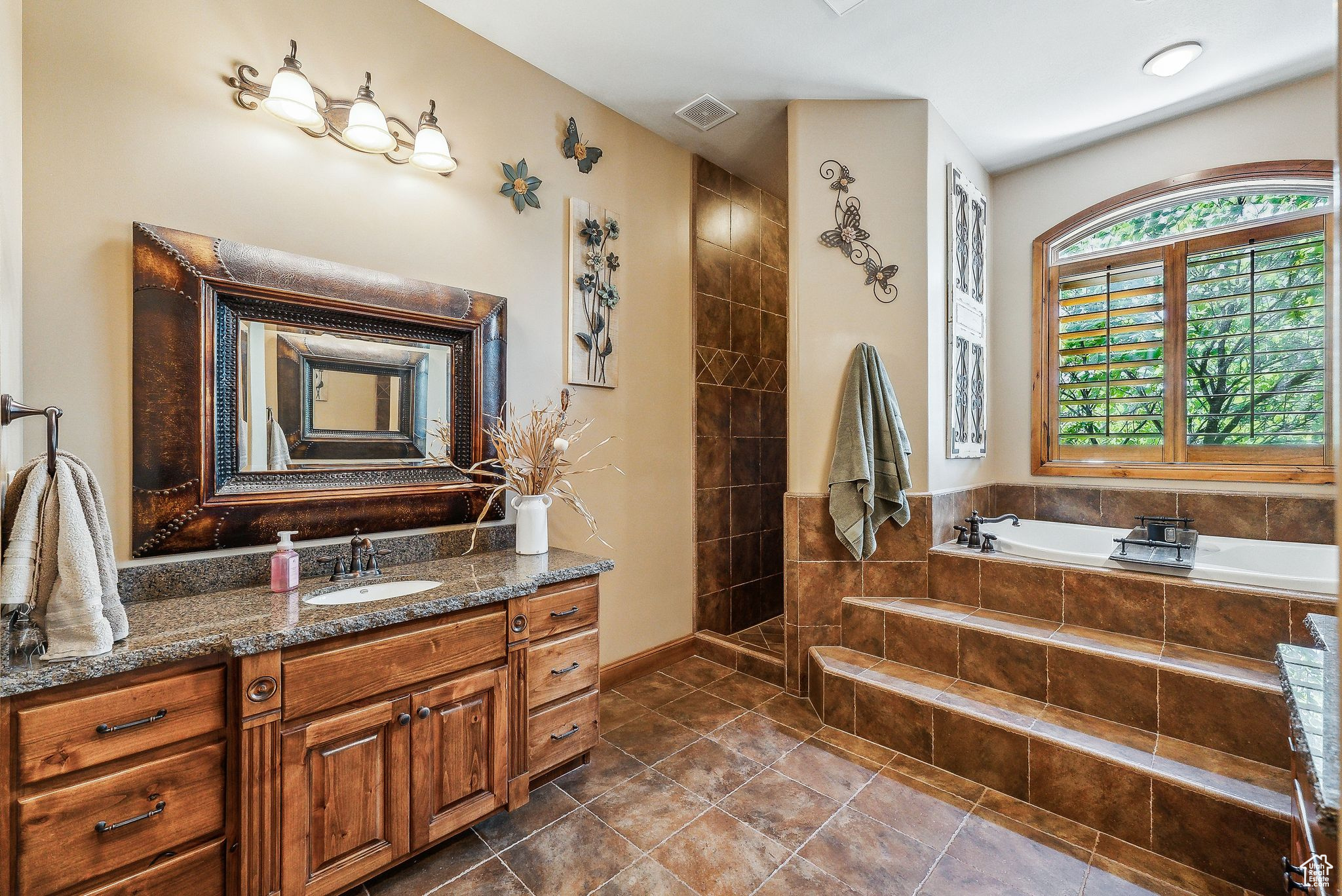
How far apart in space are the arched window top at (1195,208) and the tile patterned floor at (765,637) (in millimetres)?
2881

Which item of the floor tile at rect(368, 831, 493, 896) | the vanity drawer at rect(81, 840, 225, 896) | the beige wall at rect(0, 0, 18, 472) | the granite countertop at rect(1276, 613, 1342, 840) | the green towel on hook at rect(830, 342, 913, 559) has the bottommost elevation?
the floor tile at rect(368, 831, 493, 896)

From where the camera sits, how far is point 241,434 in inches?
66.7

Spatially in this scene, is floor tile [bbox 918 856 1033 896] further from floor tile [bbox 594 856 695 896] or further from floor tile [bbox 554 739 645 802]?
floor tile [bbox 554 739 645 802]

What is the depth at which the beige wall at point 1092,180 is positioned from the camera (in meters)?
2.63

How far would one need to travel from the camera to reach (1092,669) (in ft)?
6.76

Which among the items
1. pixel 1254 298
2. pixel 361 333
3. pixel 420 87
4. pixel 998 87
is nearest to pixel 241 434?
pixel 361 333

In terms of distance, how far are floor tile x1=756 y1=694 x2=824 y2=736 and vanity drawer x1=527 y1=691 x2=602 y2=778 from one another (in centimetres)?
91

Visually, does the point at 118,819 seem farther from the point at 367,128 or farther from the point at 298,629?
the point at 367,128

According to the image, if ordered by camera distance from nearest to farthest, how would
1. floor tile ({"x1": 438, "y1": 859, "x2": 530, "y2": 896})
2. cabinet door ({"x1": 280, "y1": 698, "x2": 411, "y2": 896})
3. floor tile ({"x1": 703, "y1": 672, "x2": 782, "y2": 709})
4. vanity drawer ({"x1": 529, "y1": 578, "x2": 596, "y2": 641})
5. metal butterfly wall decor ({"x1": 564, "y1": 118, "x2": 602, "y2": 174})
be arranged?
cabinet door ({"x1": 280, "y1": 698, "x2": 411, "y2": 896})
floor tile ({"x1": 438, "y1": 859, "x2": 530, "y2": 896})
vanity drawer ({"x1": 529, "y1": 578, "x2": 596, "y2": 641})
metal butterfly wall decor ({"x1": 564, "y1": 118, "x2": 602, "y2": 174})
floor tile ({"x1": 703, "y1": 672, "x2": 782, "y2": 709})

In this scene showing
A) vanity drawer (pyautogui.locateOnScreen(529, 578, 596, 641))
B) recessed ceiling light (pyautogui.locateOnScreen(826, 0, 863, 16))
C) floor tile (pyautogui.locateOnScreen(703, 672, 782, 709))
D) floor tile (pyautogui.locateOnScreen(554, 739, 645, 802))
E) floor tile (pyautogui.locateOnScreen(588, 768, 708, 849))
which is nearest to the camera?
floor tile (pyautogui.locateOnScreen(588, 768, 708, 849))

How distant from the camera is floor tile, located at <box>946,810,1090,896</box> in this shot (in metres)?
1.57

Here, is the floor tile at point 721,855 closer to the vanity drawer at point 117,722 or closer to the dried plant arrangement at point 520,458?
the dried plant arrangement at point 520,458

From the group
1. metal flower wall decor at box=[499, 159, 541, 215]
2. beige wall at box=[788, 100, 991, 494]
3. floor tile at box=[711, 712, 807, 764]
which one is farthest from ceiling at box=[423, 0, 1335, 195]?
floor tile at box=[711, 712, 807, 764]

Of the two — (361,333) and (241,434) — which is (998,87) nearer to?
(361,333)
